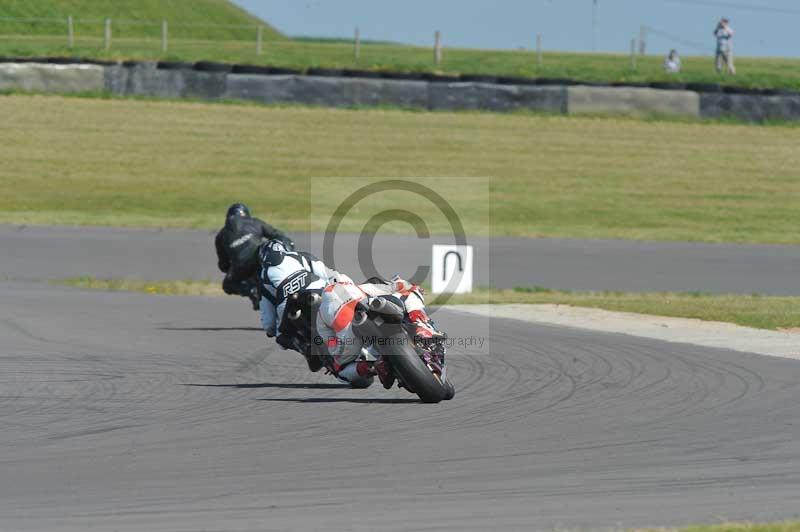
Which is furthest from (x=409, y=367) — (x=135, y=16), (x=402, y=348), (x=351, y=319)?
(x=135, y=16)

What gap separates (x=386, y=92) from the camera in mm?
33969

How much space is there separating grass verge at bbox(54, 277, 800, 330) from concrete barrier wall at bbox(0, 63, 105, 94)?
1590 centimetres

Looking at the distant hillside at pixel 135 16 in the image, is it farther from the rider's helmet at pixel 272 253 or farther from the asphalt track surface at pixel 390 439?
the rider's helmet at pixel 272 253

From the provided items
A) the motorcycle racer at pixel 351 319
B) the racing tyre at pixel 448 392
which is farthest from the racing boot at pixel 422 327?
the racing tyre at pixel 448 392

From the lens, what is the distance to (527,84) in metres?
34.4

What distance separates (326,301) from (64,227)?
16.2 m

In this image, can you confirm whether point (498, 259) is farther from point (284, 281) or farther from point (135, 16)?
point (135, 16)

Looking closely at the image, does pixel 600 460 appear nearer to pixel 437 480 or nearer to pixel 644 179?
pixel 437 480

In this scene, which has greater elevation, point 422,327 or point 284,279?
point 284,279

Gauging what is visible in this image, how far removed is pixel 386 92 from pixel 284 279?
24.2 m

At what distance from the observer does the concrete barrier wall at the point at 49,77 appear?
1316 inches

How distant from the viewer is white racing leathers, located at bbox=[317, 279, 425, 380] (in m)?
9.47

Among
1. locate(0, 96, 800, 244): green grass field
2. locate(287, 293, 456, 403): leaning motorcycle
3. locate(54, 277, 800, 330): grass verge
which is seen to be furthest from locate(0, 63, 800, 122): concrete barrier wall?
locate(287, 293, 456, 403): leaning motorcycle

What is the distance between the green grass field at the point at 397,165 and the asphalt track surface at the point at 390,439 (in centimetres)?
1452
